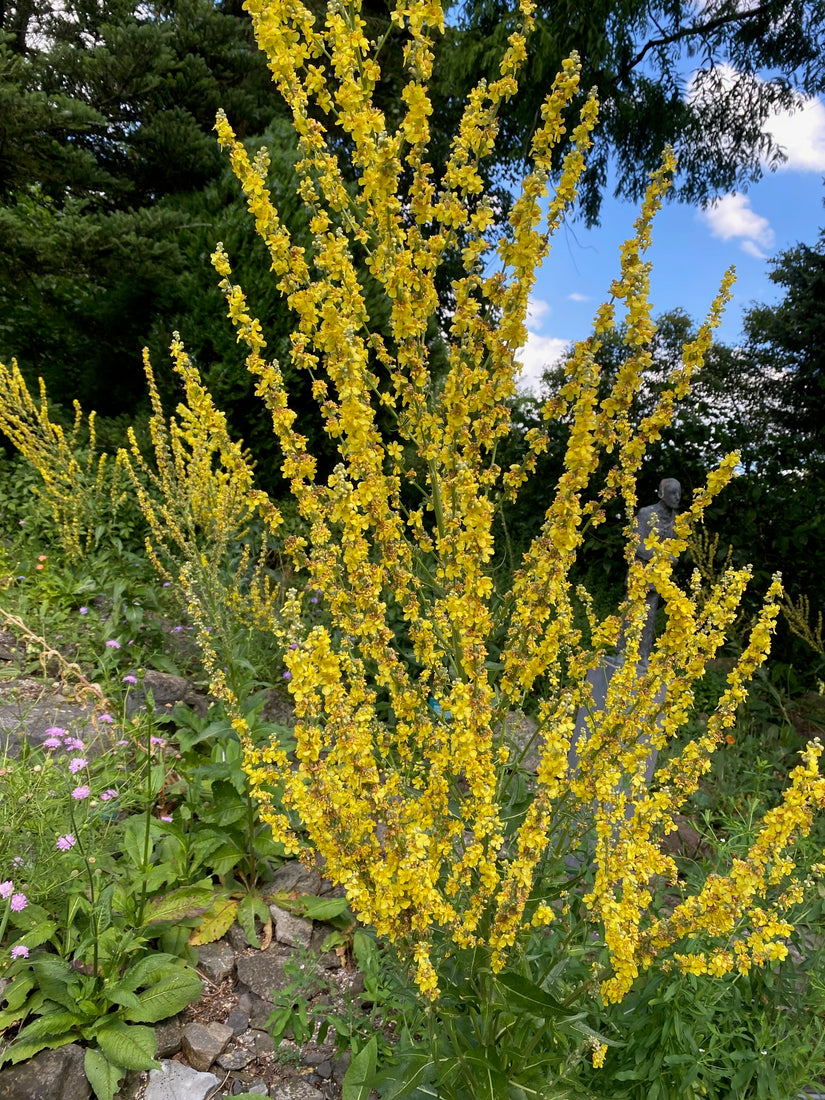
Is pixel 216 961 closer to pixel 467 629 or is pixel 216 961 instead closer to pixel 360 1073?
pixel 360 1073

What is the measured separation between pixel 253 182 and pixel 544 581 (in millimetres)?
1447

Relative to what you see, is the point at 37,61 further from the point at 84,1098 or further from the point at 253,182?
the point at 84,1098

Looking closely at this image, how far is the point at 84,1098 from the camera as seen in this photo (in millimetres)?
2393

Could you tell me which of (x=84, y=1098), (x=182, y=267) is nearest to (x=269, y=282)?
(x=182, y=267)

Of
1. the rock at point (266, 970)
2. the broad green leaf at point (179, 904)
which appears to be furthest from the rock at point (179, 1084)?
the broad green leaf at point (179, 904)

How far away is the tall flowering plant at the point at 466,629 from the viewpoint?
68.1 inches

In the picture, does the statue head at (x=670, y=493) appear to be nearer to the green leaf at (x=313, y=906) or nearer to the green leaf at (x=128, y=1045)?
the green leaf at (x=313, y=906)

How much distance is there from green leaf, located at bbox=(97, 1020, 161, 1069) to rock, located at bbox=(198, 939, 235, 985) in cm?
45

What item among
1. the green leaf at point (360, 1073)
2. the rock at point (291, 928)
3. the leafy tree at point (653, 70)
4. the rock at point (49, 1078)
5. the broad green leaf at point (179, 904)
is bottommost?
the rock at point (49, 1078)

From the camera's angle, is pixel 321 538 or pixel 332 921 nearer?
pixel 321 538

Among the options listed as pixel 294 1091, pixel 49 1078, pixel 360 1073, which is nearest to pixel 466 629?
pixel 360 1073

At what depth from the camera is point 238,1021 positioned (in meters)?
2.76

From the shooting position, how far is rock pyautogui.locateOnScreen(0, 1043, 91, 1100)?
2.31 meters

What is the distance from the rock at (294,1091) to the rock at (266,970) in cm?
33
